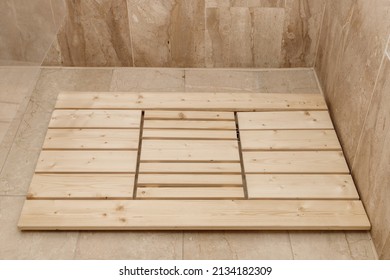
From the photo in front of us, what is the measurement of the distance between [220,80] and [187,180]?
68cm

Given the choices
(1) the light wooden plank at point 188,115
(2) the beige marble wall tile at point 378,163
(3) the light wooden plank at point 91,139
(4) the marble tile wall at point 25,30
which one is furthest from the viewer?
(1) the light wooden plank at point 188,115

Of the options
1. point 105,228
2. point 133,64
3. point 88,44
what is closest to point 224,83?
point 133,64

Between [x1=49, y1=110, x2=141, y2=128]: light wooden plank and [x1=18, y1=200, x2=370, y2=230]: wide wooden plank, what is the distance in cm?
39

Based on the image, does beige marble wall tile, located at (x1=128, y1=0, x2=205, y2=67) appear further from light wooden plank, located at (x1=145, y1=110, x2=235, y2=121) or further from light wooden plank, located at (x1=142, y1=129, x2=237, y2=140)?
light wooden plank, located at (x1=142, y1=129, x2=237, y2=140)

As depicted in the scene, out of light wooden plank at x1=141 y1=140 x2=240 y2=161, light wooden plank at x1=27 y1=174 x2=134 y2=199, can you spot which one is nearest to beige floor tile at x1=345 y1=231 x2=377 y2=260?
light wooden plank at x1=141 y1=140 x2=240 y2=161

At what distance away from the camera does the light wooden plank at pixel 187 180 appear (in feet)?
5.74

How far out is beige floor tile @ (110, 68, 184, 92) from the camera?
224cm

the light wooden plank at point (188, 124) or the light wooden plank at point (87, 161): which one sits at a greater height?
the light wooden plank at point (188, 124)

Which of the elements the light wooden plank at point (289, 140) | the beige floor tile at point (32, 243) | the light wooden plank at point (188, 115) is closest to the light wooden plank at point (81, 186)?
the beige floor tile at point (32, 243)

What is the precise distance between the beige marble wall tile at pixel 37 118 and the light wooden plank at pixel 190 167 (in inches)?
16.6

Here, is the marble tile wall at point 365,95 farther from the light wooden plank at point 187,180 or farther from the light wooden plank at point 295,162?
the light wooden plank at point 187,180

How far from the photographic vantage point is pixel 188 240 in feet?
5.27
